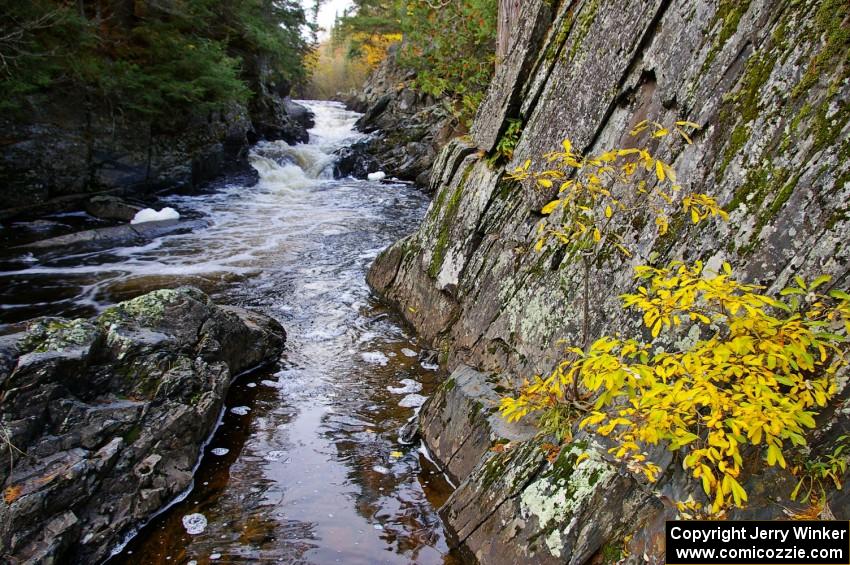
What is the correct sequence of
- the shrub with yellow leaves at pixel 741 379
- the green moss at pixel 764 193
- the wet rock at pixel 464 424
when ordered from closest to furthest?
the shrub with yellow leaves at pixel 741 379 < the green moss at pixel 764 193 < the wet rock at pixel 464 424

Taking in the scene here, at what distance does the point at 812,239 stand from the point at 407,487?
371 centimetres

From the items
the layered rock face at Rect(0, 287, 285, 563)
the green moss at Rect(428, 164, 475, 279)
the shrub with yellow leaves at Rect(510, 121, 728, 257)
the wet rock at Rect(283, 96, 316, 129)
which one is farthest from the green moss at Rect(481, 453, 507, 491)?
the wet rock at Rect(283, 96, 316, 129)

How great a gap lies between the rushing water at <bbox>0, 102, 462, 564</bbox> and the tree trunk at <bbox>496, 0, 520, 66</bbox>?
15.9 ft

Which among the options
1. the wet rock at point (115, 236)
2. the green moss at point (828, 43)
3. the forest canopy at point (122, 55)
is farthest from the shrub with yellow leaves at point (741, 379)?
the forest canopy at point (122, 55)

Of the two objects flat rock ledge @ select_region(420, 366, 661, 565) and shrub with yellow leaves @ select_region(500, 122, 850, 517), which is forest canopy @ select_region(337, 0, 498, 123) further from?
shrub with yellow leaves @ select_region(500, 122, 850, 517)

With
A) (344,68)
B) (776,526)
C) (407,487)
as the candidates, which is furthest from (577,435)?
(344,68)

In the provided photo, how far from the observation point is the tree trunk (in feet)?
26.7

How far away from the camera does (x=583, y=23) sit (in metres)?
5.79

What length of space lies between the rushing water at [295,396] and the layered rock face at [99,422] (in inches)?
12.3

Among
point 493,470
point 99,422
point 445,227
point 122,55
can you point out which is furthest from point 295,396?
point 122,55

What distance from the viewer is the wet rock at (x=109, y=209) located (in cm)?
1321

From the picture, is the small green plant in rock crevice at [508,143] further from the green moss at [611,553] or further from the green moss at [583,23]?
the green moss at [611,553]

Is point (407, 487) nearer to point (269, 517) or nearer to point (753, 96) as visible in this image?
point (269, 517)

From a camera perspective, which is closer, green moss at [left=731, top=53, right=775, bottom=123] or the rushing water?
green moss at [left=731, top=53, right=775, bottom=123]
